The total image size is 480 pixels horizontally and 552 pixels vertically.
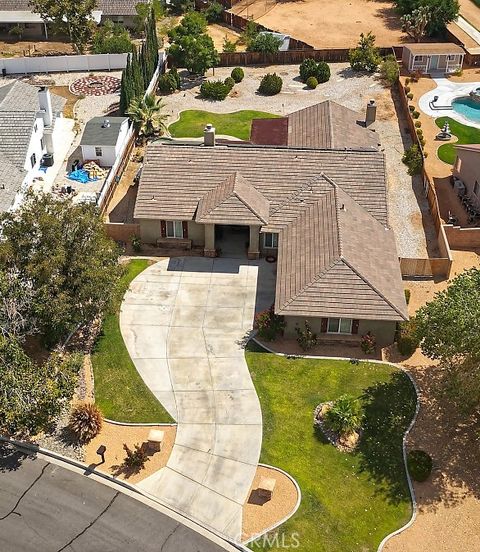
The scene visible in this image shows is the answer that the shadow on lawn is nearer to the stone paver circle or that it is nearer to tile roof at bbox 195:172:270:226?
tile roof at bbox 195:172:270:226

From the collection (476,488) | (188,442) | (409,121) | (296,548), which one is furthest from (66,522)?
(409,121)

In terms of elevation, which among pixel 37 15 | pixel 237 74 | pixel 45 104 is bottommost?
pixel 237 74

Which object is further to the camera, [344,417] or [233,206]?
[233,206]

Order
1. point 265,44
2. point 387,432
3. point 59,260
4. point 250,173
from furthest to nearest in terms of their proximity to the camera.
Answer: point 265,44 → point 250,173 → point 59,260 → point 387,432

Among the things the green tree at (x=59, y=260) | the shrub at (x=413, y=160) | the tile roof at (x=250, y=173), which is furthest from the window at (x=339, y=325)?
the shrub at (x=413, y=160)

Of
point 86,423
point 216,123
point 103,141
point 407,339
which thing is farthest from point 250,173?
Result: point 86,423

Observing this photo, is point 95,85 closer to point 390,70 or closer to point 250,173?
point 250,173

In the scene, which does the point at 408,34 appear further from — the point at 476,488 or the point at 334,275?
the point at 476,488
